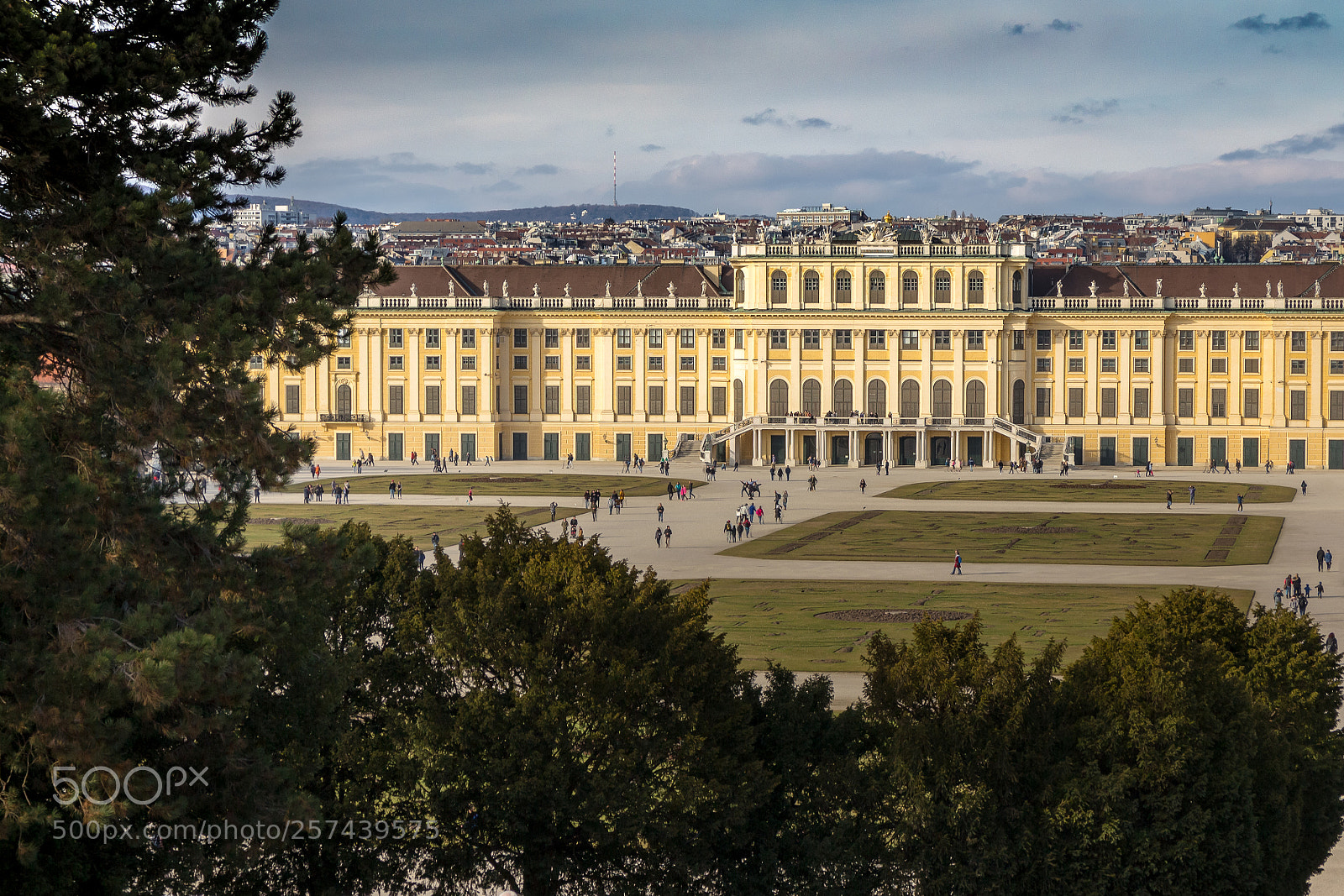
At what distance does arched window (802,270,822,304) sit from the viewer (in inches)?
4341

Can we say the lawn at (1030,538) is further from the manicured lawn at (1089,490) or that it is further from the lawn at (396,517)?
the lawn at (396,517)

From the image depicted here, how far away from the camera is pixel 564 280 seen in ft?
380

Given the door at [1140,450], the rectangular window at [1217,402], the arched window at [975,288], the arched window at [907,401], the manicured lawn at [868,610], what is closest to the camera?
the manicured lawn at [868,610]

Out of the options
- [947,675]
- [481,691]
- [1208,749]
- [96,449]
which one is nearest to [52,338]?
[96,449]

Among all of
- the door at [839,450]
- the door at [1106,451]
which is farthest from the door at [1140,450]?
the door at [839,450]

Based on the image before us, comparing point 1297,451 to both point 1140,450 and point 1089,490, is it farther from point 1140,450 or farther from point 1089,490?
point 1089,490

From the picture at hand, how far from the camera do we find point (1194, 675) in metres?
23.9

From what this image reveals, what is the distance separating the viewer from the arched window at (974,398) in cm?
10844

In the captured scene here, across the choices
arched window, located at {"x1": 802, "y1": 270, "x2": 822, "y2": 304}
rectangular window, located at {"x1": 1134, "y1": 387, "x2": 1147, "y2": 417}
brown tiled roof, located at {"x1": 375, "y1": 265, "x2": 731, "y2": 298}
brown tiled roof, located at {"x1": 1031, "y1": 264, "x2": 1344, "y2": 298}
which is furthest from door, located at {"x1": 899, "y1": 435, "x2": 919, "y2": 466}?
brown tiled roof, located at {"x1": 375, "y1": 265, "x2": 731, "y2": 298}

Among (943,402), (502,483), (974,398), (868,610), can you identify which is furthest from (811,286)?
(868,610)

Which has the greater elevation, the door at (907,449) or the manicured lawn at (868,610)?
the door at (907,449)

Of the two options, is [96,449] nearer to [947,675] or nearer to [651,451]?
[947,675]

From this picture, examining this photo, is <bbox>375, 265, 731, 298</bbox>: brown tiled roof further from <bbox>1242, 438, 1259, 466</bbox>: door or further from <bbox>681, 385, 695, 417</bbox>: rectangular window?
<bbox>1242, 438, 1259, 466</bbox>: door

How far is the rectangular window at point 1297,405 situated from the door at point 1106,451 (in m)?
10.9
